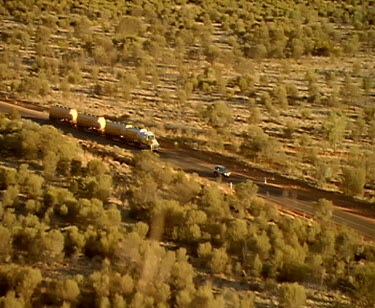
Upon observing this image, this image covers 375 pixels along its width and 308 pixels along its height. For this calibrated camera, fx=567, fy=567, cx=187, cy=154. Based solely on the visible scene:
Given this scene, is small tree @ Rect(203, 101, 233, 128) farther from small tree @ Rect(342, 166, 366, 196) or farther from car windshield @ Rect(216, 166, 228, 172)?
small tree @ Rect(342, 166, 366, 196)

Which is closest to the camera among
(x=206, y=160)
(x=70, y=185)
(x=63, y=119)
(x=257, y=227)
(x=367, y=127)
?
(x=257, y=227)

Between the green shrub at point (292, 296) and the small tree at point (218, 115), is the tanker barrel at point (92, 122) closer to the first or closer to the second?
the small tree at point (218, 115)

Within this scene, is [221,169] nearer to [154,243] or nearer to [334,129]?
[154,243]

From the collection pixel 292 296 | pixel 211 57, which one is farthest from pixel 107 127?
pixel 211 57

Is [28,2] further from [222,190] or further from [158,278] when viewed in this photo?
[158,278]

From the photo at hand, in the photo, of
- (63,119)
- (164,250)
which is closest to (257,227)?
(164,250)

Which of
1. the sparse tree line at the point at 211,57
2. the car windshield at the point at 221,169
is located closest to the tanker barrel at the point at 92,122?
the sparse tree line at the point at 211,57

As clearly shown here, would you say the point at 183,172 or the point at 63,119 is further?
the point at 63,119
